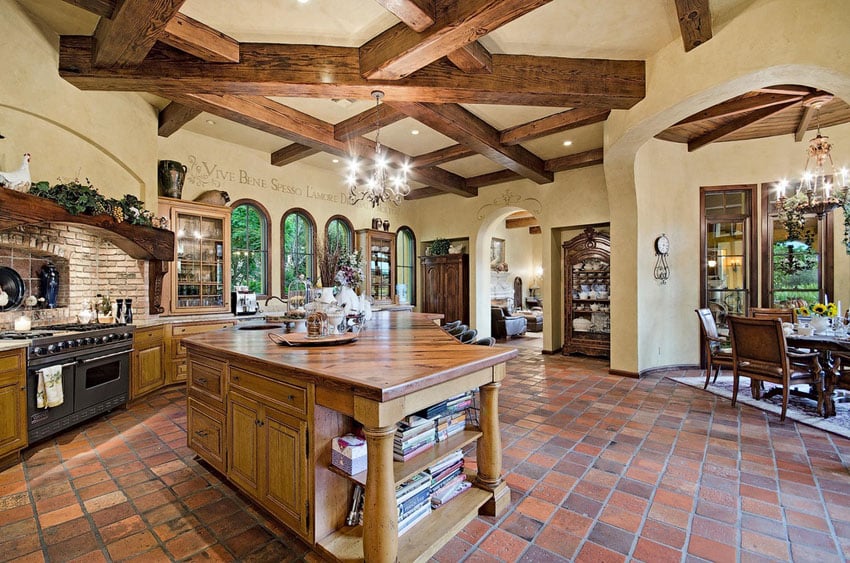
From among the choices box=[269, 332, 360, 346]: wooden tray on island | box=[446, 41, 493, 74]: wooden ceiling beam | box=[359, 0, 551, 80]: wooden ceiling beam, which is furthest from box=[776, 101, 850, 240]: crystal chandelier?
box=[269, 332, 360, 346]: wooden tray on island

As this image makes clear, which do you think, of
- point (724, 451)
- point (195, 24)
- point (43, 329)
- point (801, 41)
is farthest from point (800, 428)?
point (43, 329)

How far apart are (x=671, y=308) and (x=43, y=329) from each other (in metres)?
7.34

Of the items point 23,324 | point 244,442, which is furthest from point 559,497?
point 23,324

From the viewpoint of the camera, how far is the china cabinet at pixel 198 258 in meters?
4.66

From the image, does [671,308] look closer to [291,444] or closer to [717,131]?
[717,131]

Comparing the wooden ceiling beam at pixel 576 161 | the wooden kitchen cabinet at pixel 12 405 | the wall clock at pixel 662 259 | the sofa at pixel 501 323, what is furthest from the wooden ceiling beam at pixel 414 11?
the sofa at pixel 501 323

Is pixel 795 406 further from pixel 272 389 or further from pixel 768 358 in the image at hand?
pixel 272 389

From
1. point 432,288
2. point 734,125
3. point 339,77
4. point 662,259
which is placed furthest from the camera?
point 432,288

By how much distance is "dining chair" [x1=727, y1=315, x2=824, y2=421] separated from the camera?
3.47m

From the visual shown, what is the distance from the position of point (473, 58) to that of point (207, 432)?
11.0 feet

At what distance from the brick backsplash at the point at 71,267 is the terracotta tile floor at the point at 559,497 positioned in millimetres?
1187

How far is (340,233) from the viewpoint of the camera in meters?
7.23

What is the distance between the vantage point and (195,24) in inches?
109

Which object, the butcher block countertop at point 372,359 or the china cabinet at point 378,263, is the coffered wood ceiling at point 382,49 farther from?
the china cabinet at point 378,263
